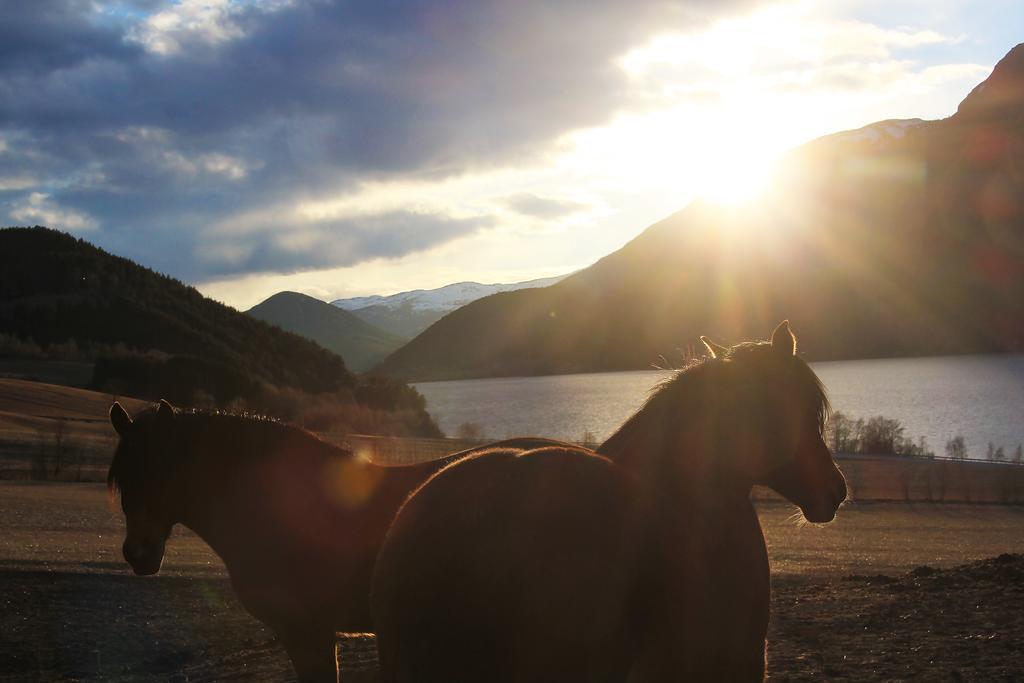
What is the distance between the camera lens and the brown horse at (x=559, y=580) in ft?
5.89

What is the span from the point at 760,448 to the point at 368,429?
172 feet

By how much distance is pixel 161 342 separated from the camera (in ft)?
250

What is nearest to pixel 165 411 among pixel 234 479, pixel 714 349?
pixel 234 479

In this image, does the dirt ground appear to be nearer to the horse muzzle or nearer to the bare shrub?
the horse muzzle

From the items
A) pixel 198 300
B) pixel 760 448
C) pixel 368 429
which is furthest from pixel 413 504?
pixel 198 300

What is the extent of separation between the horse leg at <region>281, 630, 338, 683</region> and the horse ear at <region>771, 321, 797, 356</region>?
9.73 feet

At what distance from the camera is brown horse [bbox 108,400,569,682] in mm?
4625

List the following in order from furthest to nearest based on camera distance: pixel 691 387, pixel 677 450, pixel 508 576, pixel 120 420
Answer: pixel 120 420, pixel 691 387, pixel 677 450, pixel 508 576

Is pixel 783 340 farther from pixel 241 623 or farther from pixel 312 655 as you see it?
pixel 241 623

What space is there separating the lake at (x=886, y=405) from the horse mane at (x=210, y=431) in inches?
1092

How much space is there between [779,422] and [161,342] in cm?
8030

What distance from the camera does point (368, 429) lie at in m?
54.4

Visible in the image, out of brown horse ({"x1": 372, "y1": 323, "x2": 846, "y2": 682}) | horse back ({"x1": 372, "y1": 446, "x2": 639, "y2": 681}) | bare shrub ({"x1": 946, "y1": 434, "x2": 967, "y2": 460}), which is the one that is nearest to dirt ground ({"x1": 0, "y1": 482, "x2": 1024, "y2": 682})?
brown horse ({"x1": 372, "y1": 323, "x2": 846, "y2": 682})

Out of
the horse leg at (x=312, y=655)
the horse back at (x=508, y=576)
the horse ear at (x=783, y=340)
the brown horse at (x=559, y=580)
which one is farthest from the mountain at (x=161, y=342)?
the horse back at (x=508, y=576)
